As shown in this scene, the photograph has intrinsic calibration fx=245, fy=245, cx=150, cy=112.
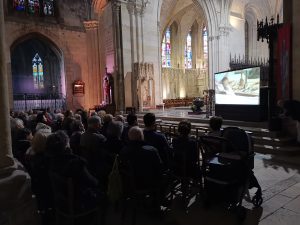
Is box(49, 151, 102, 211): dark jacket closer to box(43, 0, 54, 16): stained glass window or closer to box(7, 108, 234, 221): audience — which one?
box(7, 108, 234, 221): audience

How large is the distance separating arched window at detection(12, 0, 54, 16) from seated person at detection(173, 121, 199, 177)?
15.7 m

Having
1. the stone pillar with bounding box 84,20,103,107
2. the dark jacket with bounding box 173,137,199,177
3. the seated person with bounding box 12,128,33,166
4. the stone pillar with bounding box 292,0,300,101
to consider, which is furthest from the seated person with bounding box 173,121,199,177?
the stone pillar with bounding box 84,20,103,107

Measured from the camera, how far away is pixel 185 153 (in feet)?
10.8

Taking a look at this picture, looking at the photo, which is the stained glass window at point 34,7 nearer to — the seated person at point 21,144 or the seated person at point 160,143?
the seated person at point 21,144

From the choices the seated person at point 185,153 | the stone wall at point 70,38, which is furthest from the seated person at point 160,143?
the stone wall at point 70,38

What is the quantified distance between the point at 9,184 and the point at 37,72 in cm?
2063

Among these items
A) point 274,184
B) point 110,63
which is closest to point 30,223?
point 274,184

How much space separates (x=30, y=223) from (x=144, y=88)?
1172 cm

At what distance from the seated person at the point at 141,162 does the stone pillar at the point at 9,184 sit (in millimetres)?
1072

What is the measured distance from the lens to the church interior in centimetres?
260

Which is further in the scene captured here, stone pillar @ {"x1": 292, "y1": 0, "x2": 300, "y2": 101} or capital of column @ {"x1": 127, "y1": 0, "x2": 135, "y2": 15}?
capital of column @ {"x1": 127, "y1": 0, "x2": 135, "y2": 15}

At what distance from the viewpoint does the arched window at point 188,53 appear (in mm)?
24422

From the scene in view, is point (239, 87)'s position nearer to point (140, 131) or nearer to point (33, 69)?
point (140, 131)

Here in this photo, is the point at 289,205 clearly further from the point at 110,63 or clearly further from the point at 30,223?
the point at 110,63
